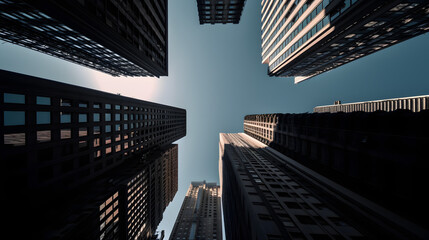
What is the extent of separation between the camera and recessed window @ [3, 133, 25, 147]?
14266 millimetres

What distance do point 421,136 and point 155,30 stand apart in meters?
53.3

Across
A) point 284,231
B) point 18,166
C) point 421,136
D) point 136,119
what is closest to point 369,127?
point 421,136

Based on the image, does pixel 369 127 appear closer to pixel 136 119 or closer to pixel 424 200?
pixel 424 200

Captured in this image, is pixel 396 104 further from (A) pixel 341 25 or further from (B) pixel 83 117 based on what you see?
(B) pixel 83 117

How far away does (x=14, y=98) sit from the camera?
591 inches

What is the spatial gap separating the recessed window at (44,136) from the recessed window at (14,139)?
4.83 ft

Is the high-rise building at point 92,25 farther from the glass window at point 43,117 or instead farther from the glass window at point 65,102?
the glass window at point 43,117

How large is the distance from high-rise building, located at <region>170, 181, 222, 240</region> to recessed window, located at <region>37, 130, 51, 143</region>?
94597 mm

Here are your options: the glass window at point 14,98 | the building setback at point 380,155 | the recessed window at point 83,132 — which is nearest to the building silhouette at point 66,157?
the glass window at point 14,98

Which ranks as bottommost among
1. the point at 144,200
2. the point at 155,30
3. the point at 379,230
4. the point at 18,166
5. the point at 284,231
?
the point at 144,200

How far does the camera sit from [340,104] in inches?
3723

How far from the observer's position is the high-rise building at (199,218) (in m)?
86.3

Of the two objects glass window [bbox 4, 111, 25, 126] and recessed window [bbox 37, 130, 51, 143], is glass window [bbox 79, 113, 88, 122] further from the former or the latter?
glass window [bbox 4, 111, 25, 126]

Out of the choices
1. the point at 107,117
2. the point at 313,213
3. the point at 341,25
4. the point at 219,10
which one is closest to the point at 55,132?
the point at 107,117
